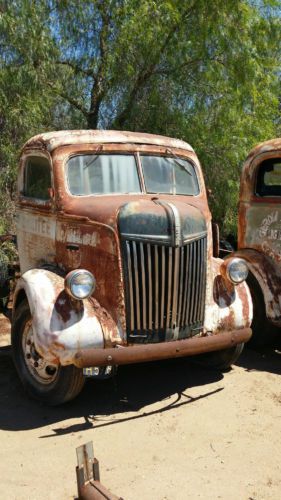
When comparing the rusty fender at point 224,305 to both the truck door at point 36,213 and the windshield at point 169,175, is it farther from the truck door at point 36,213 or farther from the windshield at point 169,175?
the truck door at point 36,213

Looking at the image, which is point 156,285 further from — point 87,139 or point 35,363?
point 87,139

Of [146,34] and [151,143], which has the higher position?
[146,34]

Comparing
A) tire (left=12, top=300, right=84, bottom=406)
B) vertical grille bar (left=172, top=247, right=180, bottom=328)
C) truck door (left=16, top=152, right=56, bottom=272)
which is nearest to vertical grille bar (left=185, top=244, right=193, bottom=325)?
vertical grille bar (left=172, top=247, right=180, bottom=328)

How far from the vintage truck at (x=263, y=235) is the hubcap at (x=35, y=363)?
2.44 m

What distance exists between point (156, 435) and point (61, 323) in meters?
1.09

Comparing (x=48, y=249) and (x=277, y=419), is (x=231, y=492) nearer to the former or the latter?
(x=277, y=419)

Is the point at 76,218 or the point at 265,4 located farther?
the point at 265,4

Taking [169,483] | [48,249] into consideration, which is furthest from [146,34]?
[169,483]

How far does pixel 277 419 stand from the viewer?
13.9 feet

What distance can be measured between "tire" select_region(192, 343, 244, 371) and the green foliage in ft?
17.1

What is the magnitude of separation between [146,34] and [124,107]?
58.4 inches

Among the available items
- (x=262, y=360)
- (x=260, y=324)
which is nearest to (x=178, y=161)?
(x=260, y=324)

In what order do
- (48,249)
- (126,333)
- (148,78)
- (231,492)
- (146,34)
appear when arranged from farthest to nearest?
(148,78) < (146,34) < (48,249) < (126,333) < (231,492)

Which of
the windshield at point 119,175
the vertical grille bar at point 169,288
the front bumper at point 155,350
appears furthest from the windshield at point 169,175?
the front bumper at point 155,350
